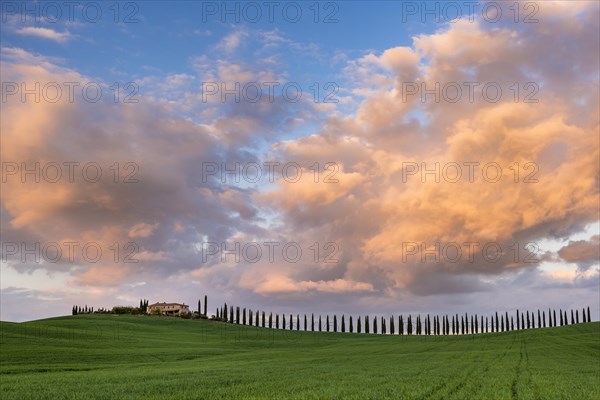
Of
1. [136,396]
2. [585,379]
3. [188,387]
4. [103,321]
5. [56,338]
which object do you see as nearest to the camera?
[136,396]

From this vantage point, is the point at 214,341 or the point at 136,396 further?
the point at 214,341

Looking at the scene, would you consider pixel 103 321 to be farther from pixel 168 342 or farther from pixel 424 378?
pixel 424 378

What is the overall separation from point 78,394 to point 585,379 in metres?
37.6

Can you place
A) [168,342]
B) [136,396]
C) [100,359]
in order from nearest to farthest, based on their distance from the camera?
1. [136,396]
2. [100,359]
3. [168,342]

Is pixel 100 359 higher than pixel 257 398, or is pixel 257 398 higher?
pixel 257 398

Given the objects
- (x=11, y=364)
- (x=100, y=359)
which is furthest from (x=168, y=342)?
(x=11, y=364)

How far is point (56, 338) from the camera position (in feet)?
332

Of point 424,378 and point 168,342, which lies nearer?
point 424,378

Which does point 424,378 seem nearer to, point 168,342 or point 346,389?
point 346,389

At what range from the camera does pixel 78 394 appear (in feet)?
101

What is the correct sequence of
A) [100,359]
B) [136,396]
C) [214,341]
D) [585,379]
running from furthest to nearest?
[214,341]
[100,359]
[585,379]
[136,396]

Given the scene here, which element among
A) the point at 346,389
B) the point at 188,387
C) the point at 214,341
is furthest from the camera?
the point at 214,341

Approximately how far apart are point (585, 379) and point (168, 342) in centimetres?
8397

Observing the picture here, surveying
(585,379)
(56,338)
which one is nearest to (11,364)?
(56,338)
